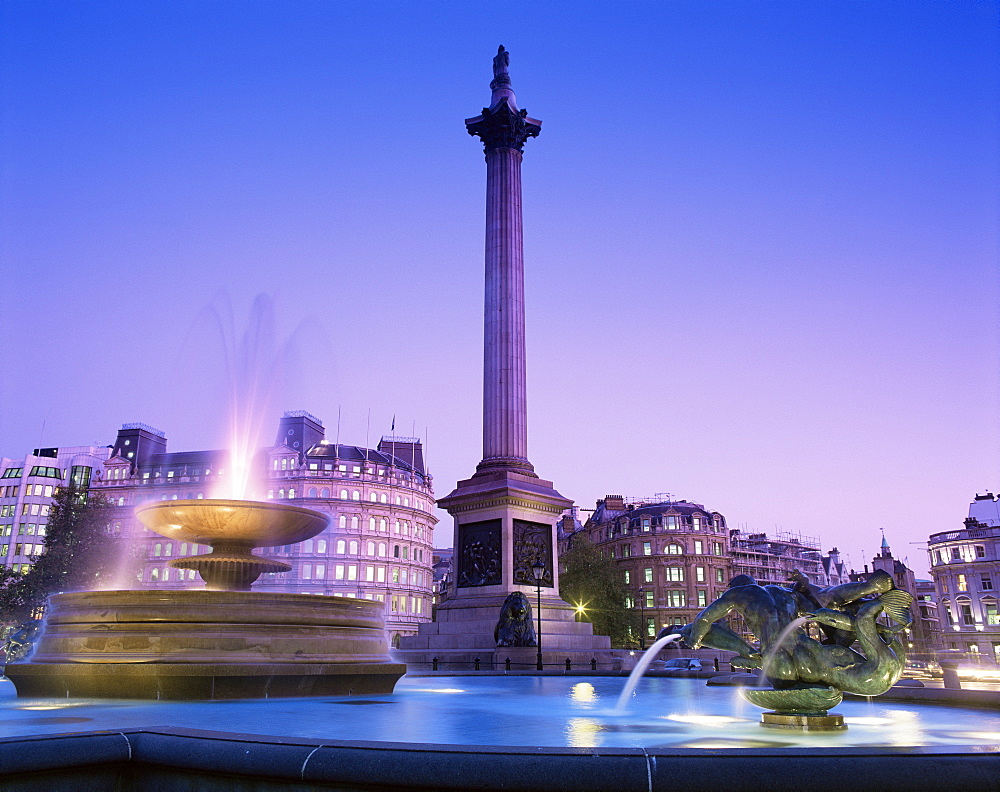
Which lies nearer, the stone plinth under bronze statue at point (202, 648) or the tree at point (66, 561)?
the stone plinth under bronze statue at point (202, 648)

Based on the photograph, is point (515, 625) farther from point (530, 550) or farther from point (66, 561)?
point (66, 561)

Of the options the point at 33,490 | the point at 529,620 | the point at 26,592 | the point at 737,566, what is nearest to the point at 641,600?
the point at 737,566

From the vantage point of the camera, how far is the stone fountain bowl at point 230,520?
13.7 m

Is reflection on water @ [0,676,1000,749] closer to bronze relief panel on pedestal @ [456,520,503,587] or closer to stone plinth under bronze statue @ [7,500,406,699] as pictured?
stone plinth under bronze statue @ [7,500,406,699]

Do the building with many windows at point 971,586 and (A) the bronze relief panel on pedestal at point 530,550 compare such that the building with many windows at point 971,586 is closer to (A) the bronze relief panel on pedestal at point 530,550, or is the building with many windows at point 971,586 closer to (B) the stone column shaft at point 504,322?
(A) the bronze relief panel on pedestal at point 530,550

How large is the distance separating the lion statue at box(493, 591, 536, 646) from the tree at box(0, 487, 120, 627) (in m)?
38.2

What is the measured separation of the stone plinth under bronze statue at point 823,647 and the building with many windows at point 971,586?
8079 centimetres

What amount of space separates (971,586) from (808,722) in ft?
285

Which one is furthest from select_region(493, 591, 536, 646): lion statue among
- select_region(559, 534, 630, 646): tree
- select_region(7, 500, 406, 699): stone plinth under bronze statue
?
select_region(559, 534, 630, 646): tree

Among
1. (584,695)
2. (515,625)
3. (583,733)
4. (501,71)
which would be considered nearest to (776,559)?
(501,71)

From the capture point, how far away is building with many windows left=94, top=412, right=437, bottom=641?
8312 cm

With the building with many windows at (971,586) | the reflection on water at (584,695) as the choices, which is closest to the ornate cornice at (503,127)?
the reflection on water at (584,695)

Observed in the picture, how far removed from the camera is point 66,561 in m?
51.2

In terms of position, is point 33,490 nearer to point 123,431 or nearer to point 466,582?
point 123,431
